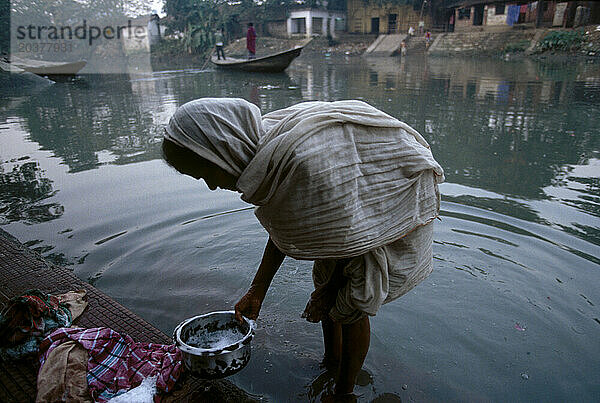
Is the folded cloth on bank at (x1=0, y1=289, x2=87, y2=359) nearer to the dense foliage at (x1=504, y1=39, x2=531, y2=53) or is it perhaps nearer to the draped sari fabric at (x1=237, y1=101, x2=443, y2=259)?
the draped sari fabric at (x1=237, y1=101, x2=443, y2=259)

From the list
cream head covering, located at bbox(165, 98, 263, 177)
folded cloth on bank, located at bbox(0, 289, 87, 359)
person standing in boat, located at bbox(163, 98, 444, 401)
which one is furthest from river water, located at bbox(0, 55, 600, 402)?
cream head covering, located at bbox(165, 98, 263, 177)

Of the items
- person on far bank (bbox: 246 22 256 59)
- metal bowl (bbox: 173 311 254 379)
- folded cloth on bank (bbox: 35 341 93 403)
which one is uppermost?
person on far bank (bbox: 246 22 256 59)

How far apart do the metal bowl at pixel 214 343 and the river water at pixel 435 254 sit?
13.4 inches

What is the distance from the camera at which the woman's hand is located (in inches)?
69.5

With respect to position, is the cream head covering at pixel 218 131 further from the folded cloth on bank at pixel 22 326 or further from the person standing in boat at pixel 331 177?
the folded cloth on bank at pixel 22 326

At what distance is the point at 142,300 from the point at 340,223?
1.92 m

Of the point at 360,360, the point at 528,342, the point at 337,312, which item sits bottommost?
the point at 528,342

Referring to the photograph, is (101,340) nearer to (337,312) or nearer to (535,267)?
(337,312)

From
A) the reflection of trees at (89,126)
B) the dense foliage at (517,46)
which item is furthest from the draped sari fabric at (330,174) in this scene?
the dense foliage at (517,46)

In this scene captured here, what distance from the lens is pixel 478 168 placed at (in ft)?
15.8

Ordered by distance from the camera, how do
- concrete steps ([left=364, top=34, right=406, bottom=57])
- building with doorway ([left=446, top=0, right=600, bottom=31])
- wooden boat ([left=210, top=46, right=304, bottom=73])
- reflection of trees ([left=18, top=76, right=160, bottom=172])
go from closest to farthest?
reflection of trees ([left=18, top=76, right=160, bottom=172]) → wooden boat ([left=210, top=46, right=304, bottom=73]) → building with doorway ([left=446, top=0, right=600, bottom=31]) → concrete steps ([left=364, top=34, right=406, bottom=57])

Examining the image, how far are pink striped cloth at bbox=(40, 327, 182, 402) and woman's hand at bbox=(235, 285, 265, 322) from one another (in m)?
0.38

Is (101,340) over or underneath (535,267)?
over

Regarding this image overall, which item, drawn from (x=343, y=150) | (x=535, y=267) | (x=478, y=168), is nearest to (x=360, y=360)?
(x=343, y=150)
